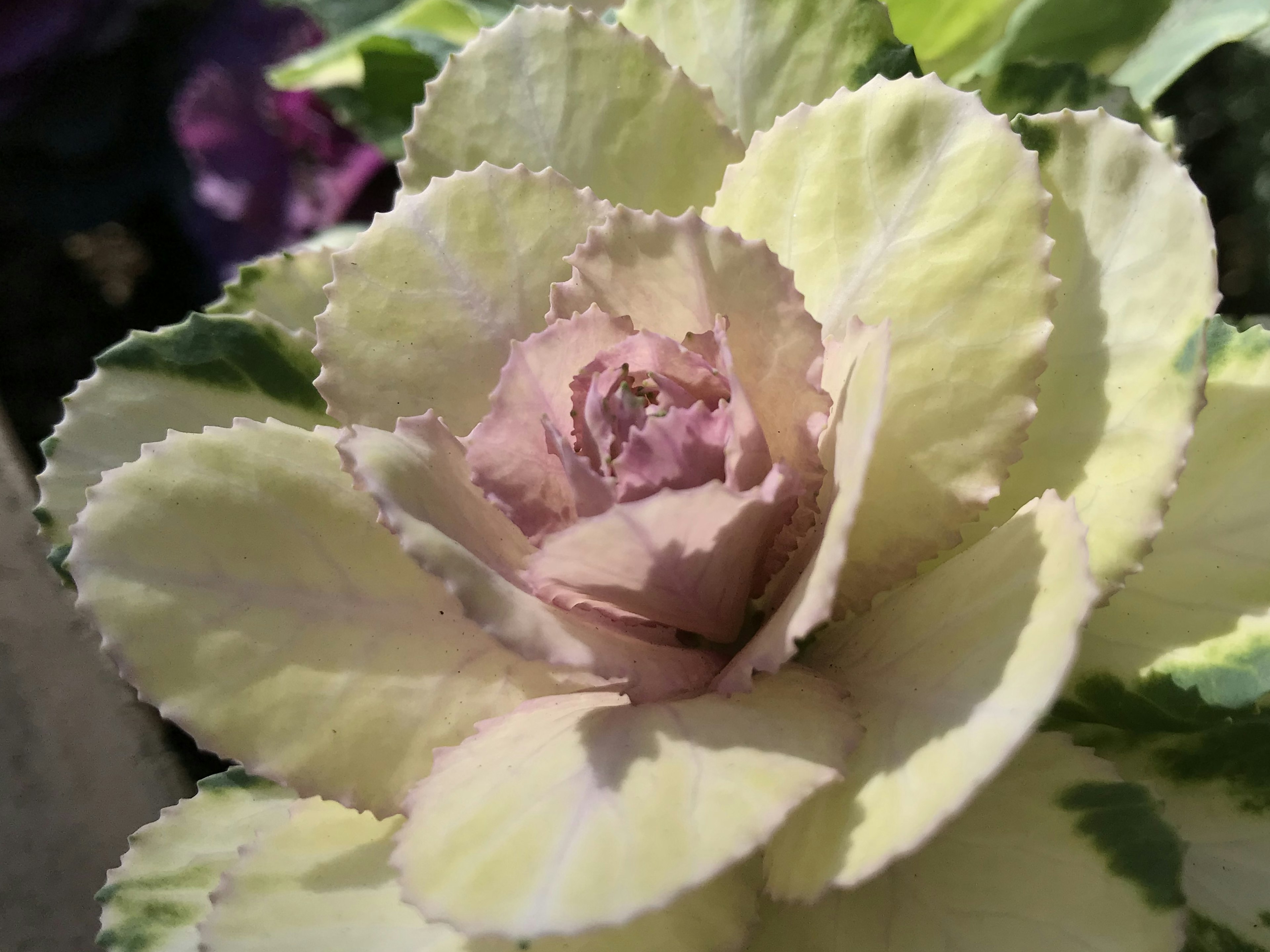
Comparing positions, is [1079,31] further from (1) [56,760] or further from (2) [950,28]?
(1) [56,760]

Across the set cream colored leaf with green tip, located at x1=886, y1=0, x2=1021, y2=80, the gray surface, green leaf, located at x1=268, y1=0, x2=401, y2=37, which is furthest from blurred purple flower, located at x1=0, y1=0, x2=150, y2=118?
cream colored leaf with green tip, located at x1=886, y1=0, x2=1021, y2=80

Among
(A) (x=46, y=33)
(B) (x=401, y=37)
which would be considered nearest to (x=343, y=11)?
(B) (x=401, y=37)

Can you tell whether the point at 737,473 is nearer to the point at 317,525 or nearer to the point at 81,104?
the point at 317,525

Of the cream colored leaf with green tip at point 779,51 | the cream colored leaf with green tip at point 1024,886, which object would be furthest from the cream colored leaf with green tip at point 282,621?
the cream colored leaf with green tip at point 779,51

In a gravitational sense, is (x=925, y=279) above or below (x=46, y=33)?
below

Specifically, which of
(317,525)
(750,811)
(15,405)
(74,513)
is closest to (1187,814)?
(750,811)

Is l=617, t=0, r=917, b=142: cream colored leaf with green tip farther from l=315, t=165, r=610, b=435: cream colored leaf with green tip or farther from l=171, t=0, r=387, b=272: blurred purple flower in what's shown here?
l=171, t=0, r=387, b=272: blurred purple flower
